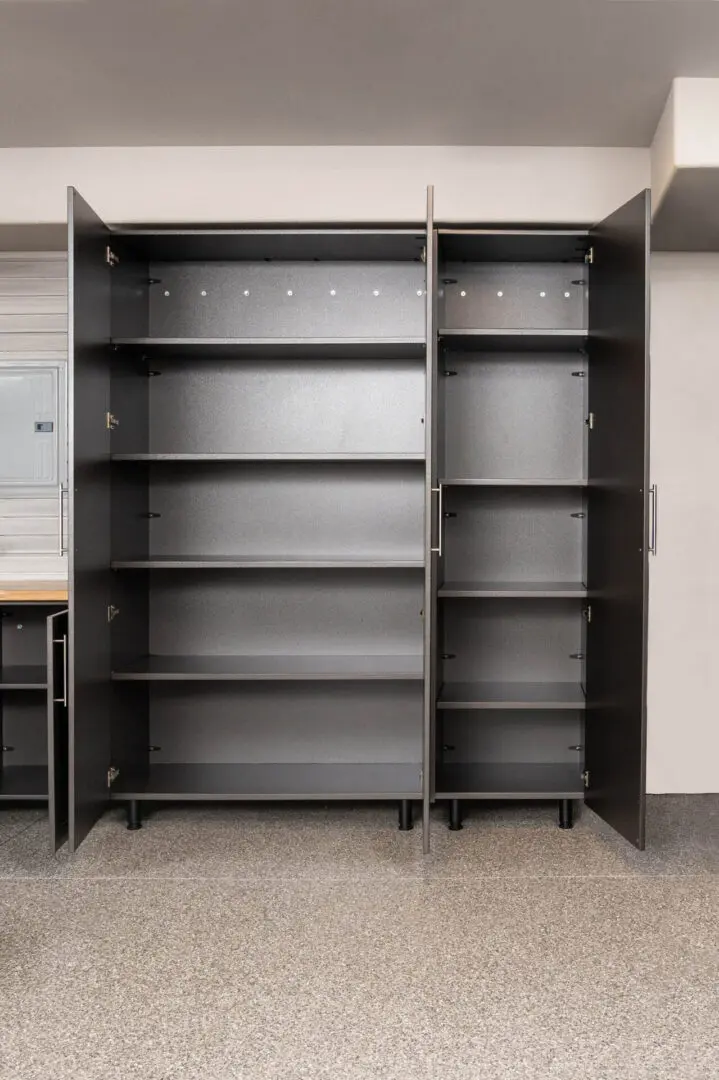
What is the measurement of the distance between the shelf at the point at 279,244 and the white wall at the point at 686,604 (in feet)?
4.72

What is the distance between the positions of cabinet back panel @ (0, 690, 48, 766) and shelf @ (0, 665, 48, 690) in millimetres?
172

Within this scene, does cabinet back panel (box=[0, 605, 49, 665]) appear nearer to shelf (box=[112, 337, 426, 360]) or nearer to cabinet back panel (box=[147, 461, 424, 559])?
cabinet back panel (box=[147, 461, 424, 559])

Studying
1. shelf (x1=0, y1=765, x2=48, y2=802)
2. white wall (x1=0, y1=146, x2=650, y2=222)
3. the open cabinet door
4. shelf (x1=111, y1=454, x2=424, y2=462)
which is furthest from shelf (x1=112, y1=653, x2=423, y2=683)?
white wall (x1=0, y1=146, x2=650, y2=222)

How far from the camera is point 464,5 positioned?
9.20ft

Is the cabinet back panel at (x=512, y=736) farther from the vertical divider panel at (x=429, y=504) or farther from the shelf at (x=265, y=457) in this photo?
the shelf at (x=265, y=457)

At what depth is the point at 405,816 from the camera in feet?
11.8

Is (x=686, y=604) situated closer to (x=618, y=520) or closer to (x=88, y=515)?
(x=618, y=520)

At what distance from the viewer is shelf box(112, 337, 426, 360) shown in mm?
3490

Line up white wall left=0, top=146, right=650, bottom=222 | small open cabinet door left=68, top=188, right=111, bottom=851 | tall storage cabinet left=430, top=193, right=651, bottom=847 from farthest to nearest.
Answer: tall storage cabinet left=430, top=193, right=651, bottom=847
white wall left=0, top=146, right=650, bottom=222
small open cabinet door left=68, top=188, right=111, bottom=851

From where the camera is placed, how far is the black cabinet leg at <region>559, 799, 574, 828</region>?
11.9ft

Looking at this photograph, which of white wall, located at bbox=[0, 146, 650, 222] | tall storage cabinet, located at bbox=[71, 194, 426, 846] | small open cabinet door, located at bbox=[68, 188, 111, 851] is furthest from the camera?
tall storage cabinet, located at bbox=[71, 194, 426, 846]

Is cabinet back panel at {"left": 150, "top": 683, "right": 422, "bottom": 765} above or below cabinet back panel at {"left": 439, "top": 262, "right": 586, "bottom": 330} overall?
below

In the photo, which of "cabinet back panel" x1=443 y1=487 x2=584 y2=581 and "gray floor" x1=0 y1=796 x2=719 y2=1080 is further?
"cabinet back panel" x1=443 y1=487 x2=584 y2=581

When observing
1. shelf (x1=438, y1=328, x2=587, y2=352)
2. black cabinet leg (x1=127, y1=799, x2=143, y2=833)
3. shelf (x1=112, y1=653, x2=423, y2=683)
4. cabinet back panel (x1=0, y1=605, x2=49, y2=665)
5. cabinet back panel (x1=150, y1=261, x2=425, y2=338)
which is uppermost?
cabinet back panel (x1=150, y1=261, x2=425, y2=338)
